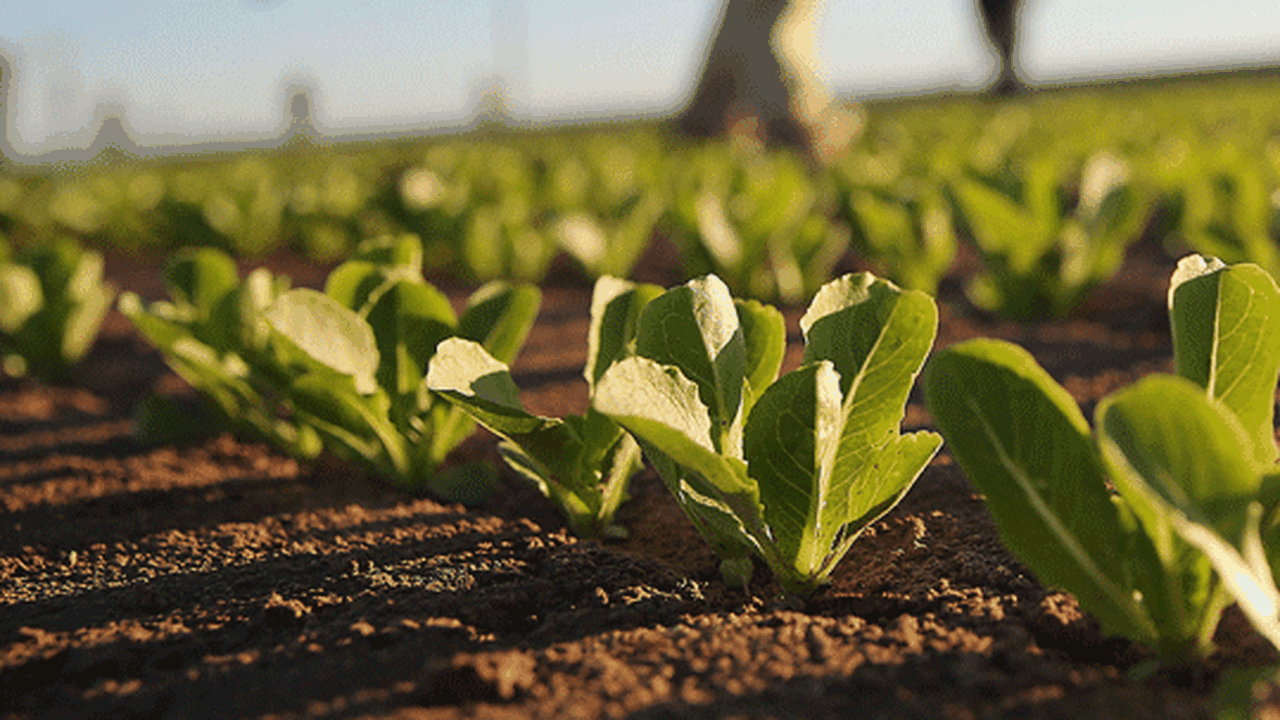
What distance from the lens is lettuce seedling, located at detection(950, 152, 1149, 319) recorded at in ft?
10.5

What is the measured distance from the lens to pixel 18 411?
321 cm

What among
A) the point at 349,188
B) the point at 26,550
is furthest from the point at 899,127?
the point at 26,550

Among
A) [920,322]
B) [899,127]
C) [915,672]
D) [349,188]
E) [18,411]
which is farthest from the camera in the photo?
[899,127]

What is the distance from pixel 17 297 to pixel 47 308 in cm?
12

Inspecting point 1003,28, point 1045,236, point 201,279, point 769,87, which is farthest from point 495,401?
point 1003,28

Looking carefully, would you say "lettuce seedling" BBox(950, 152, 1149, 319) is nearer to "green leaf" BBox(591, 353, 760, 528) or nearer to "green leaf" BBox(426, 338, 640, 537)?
"green leaf" BBox(426, 338, 640, 537)

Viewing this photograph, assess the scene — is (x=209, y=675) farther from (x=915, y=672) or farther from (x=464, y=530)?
(x=915, y=672)

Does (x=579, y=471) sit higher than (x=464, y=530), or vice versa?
(x=579, y=471)

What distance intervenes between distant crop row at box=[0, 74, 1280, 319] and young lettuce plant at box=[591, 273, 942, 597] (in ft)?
6.61

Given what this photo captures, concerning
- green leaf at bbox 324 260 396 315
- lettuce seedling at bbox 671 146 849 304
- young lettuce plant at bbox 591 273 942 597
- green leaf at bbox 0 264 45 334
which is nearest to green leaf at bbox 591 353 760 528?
young lettuce plant at bbox 591 273 942 597

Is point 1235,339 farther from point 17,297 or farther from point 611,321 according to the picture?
point 17,297

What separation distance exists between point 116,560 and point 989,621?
4.99ft

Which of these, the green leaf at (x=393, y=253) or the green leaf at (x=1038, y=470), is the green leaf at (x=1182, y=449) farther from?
the green leaf at (x=393, y=253)

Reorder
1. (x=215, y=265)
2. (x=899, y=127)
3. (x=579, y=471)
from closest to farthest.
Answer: (x=579, y=471)
(x=215, y=265)
(x=899, y=127)
